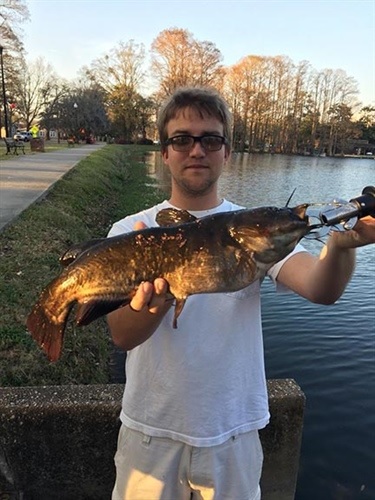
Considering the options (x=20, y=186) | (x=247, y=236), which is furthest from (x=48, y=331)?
(x=20, y=186)

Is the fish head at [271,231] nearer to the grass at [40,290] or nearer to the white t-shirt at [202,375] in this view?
the white t-shirt at [202,375]

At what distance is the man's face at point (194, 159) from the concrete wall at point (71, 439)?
1.78 metres

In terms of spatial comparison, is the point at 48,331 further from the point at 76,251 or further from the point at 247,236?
the point at 247,236

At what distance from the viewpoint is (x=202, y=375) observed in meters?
2.11

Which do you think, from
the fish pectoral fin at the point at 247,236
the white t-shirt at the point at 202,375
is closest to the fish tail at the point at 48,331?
the white t-shirt at the point at 202,375

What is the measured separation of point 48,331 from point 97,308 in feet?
1.14

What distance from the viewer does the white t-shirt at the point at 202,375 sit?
211 centimetres

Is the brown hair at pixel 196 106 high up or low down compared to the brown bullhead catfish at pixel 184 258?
up

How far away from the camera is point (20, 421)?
314 cm

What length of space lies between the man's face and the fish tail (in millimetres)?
957

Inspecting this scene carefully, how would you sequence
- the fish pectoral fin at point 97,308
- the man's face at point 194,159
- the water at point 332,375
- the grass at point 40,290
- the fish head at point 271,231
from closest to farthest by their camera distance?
the fish head at point 271,231
the fish pectoral fin at point 97,308
the man's face at point 194,159
the grass at point 40,290
the water at point 332,375

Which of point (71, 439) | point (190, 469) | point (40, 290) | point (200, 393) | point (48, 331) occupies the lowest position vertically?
point (71, 439)

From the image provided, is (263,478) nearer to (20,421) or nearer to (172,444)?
(172,444)

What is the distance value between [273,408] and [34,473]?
6.11 ft
